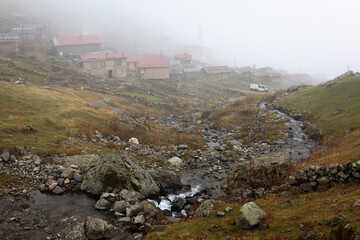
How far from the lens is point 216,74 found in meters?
118

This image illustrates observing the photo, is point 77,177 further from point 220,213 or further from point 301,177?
point 301,177

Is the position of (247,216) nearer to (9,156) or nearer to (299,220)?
(299,220)

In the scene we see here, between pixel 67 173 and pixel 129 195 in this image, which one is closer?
pixel 129 195

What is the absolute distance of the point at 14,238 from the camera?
15.4 m

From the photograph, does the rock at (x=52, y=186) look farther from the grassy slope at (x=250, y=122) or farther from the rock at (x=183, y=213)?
the grassy slope at (x=250, y=122)

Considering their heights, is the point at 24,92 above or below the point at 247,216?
above

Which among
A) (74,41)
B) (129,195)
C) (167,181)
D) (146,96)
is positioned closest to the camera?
(129,195)

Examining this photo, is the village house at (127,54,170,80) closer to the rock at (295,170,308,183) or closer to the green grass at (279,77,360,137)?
the green grass at (279,77,360,137)

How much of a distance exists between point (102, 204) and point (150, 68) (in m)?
85.6

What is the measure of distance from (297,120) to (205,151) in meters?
19.9

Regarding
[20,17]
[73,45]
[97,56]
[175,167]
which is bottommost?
[175,167]

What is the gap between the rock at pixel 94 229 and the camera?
616 inches

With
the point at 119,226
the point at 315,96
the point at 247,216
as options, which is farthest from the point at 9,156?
the point at 315,96

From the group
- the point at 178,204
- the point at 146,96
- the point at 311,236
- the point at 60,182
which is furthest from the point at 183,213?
the point at 146,96
